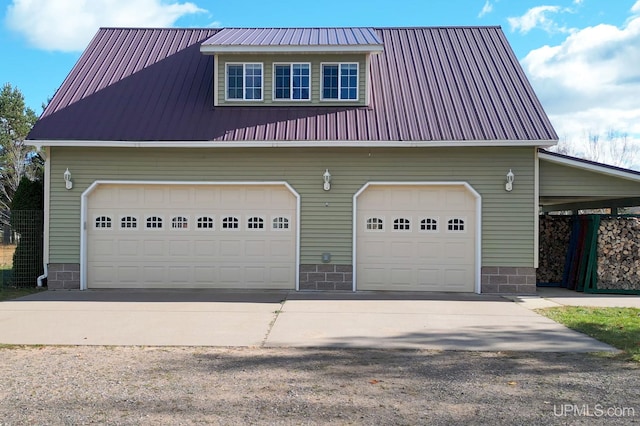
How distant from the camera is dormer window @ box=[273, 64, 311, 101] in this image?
1317 centimetres

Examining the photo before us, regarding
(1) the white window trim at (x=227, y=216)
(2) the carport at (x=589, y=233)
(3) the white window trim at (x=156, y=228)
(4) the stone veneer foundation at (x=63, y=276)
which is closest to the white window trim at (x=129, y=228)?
(3) the white window trim at (x=156, y=228)

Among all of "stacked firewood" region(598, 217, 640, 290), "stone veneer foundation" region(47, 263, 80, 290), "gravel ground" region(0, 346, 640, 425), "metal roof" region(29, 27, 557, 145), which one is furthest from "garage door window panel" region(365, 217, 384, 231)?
"stone veneer foundation" region(47, 263, 80, 290)

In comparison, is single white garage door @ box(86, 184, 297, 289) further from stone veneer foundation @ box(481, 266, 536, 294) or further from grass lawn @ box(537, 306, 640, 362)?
grass lawn @ box(537, 306, 640, 362)

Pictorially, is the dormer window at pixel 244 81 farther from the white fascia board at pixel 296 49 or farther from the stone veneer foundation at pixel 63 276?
the stone veneer foundation at pixel 63 276

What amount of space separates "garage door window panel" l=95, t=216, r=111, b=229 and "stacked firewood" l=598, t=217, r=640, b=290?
11.5 m

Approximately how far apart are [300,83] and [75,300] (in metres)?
7.04

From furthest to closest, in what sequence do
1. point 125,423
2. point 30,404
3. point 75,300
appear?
point 75,300, point 30,404, point 125,423

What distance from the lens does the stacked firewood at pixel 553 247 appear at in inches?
560

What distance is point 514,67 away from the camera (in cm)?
1420

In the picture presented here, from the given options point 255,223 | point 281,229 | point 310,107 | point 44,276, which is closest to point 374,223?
point 281,229

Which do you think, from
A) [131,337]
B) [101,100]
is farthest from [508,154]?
[101,100]

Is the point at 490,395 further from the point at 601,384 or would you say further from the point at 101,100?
the point at 101,100

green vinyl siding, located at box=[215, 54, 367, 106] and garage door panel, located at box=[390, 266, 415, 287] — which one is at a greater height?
green vinyl siding, located at box=[215, 54, 367, 106]

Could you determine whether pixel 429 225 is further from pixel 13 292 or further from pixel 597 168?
pixel 13 292
